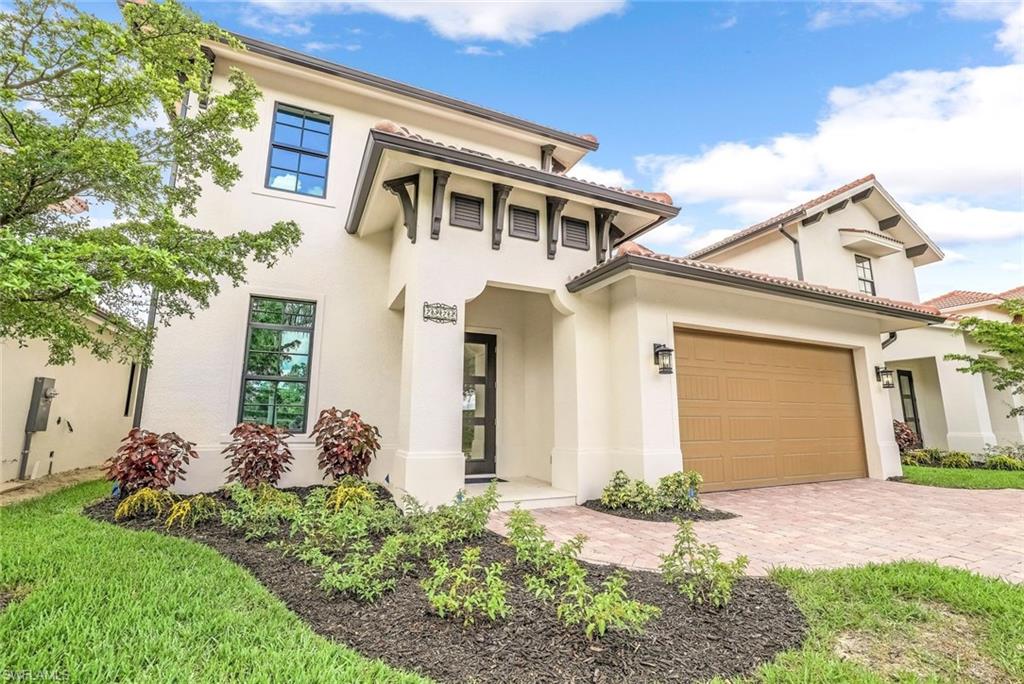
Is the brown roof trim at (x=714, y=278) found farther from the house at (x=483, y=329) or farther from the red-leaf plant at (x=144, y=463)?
the red-leaf plant at (x=144, y=463)

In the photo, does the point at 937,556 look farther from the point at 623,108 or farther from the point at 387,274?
the point at 623,108

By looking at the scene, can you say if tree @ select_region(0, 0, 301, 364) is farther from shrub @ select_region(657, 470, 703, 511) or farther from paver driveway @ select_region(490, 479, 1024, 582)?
shrub @ select_region(657, 470, 703, 511)

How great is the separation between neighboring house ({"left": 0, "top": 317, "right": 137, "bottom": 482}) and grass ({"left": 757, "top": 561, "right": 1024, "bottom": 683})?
8.52 metres

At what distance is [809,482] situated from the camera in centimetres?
792

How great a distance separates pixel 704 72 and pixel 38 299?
11.9 metres

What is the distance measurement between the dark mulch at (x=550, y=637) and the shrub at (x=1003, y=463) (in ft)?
39.9

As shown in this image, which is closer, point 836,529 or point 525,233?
point 836,529

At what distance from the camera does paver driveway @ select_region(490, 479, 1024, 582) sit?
13.0 ft

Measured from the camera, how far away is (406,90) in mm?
7938

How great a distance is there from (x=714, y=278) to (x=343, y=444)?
5870 mm

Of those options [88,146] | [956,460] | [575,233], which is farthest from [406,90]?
[956,460]

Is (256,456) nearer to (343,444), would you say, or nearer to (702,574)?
(343,444)

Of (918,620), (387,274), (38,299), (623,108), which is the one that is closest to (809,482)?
(918,620)

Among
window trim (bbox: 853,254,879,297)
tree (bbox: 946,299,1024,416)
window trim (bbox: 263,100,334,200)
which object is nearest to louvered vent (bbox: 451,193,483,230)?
window trim (bbox: 263,100,334,200)
